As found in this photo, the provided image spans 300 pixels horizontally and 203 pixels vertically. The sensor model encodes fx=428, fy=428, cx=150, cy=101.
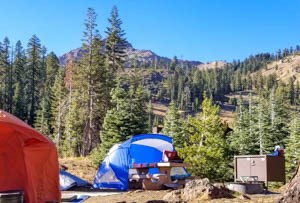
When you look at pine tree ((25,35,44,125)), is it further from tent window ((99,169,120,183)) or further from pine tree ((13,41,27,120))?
tent window ((99,169,120,183))

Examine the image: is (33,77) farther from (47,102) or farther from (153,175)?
(153,175)

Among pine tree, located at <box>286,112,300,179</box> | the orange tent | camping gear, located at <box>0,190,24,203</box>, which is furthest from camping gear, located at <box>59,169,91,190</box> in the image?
pine tree, located at <box>286,112,300,179</box>

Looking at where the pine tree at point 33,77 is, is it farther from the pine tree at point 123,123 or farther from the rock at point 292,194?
the rock at point 292,194

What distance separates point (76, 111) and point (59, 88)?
49.9ft

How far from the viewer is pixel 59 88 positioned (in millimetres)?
58781

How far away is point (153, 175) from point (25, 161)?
6.59 meters

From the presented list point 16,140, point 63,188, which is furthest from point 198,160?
point 16,140

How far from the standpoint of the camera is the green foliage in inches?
1056

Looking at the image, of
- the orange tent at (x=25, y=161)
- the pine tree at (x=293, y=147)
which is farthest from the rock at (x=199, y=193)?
the pine tree at (x=293, y=147)

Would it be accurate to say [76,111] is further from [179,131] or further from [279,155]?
[279,155]

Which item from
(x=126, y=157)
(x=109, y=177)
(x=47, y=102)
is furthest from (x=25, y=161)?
(x=47, y=102)

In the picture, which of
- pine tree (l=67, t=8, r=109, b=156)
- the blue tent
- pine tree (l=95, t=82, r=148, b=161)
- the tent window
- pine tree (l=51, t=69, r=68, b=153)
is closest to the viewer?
the blue tent

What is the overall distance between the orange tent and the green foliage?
56.7 ft

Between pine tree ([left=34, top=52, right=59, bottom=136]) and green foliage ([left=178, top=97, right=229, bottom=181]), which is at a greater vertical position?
pine tree ([left=34, top=52, right=59, bottom=136])
